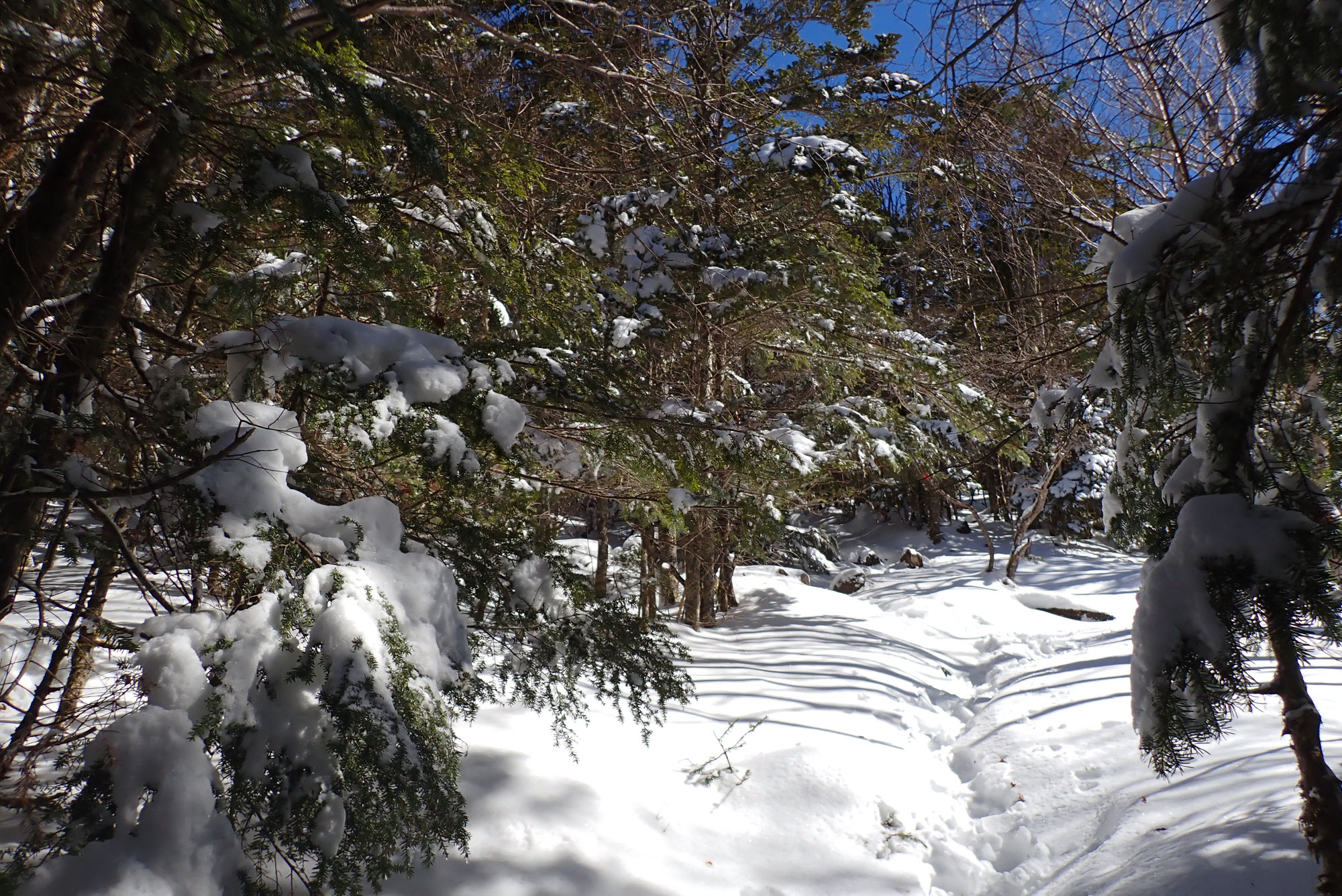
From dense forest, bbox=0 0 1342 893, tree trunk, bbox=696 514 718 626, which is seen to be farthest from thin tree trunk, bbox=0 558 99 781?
tree trunk, bbox=696 514 718 626

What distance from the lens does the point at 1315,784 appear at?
2260mm

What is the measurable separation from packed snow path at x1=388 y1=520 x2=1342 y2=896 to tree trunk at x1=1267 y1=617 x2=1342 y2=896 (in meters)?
0.41

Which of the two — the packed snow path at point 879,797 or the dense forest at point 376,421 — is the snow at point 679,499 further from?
the packed snow path at point 879,797

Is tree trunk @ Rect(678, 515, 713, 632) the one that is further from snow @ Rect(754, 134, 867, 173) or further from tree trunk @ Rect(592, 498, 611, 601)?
snow @ Rect(754, 134, 867, 173)

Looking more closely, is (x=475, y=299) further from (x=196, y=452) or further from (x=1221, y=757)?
(x=1221, y=757)

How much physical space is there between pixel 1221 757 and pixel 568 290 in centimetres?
Result: 472

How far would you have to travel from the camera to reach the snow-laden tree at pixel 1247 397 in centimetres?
180

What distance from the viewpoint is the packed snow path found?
10.9ft

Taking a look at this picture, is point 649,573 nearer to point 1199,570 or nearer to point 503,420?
point 503,420

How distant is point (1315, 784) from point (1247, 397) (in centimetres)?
127

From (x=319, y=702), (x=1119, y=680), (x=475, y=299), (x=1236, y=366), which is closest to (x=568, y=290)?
(x=475, y=299)

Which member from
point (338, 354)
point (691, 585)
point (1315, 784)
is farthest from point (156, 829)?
point (691, 585)

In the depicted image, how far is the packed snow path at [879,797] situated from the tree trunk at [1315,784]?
41cm

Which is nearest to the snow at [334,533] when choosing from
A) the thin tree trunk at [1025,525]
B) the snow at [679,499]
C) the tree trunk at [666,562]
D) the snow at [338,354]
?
the snow at [338,354]
